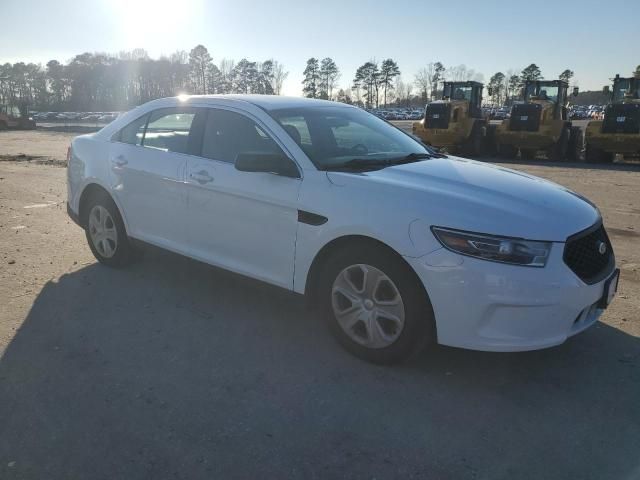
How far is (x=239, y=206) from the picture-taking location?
3.90 meters

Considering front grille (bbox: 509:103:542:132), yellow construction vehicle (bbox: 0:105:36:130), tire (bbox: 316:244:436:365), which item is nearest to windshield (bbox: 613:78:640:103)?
front grille (bbox: 509:103:542:132)

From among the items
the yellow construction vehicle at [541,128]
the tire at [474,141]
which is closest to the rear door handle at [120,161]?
the tire at [474,141]

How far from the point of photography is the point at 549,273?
2850mm

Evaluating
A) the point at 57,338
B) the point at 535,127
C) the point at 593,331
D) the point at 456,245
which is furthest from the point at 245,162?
the point at 535,127

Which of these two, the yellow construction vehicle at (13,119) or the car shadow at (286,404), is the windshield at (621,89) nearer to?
the car shadow at (286,404)

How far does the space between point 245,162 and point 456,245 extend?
1.55 meters

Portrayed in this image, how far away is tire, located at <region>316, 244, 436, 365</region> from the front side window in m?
1.11

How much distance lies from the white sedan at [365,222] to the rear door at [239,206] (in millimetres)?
11

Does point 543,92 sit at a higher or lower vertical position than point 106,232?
higher

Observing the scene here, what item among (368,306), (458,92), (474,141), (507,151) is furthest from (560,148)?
(368,306)

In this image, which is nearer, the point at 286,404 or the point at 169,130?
the point at 286,404

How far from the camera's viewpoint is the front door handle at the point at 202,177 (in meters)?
4.13

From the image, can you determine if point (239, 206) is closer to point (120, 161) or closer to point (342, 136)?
point (342, 136)

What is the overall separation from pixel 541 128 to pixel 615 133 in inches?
89.2
